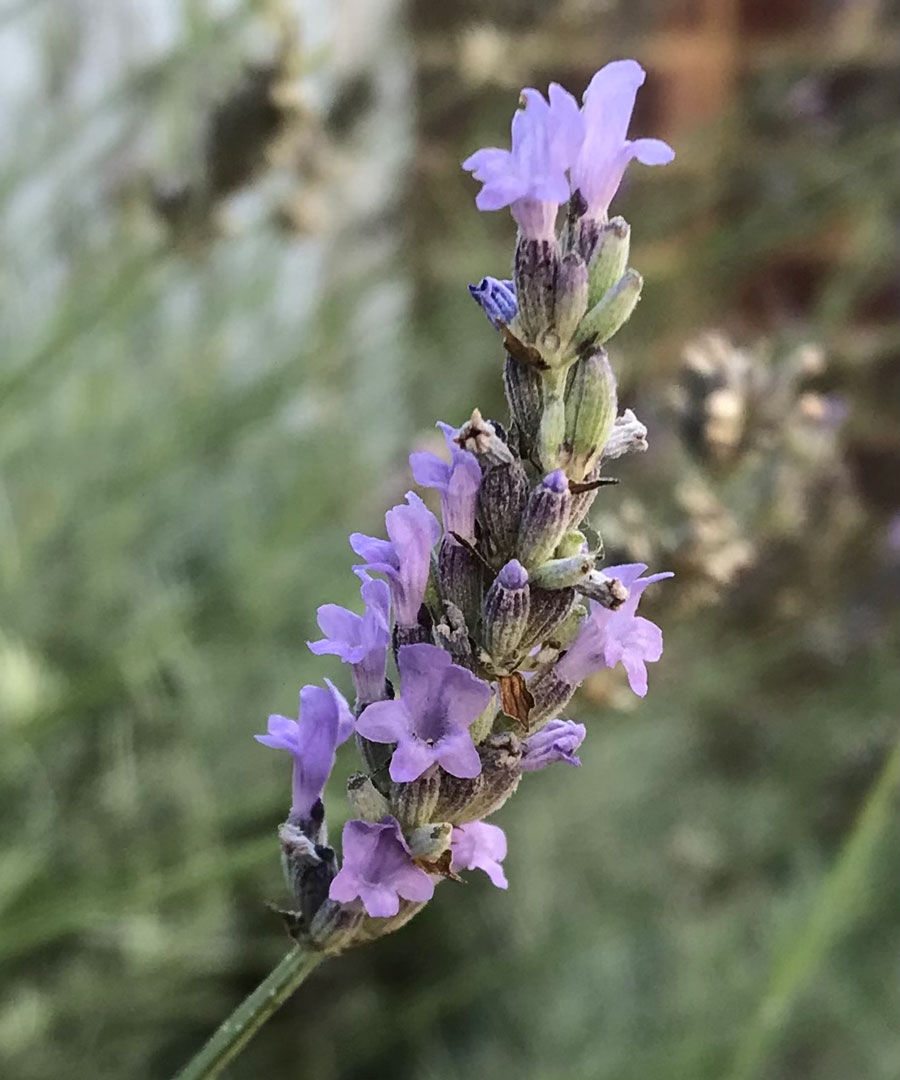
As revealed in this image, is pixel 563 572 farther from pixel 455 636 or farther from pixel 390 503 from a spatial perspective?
pixel 390 503

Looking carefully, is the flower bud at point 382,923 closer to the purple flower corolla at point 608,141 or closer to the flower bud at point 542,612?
the flower bud at point 542,612

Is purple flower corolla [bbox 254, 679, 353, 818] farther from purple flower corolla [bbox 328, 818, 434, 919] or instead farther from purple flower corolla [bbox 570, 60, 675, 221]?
purple flower corolla [bbox 570, 60, 675, 221]

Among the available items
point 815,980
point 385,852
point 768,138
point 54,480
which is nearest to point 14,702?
point 54,480

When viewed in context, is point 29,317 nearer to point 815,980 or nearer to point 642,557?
point 642,557

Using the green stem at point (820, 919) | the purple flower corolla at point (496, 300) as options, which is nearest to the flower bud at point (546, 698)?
the purple flower corolla at point (496, 300)

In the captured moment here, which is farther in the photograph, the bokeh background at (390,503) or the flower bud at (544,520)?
the bokeh background at (390,503)

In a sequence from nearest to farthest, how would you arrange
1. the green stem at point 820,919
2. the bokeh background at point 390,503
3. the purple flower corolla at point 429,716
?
the purple flower corolla at point 429,716 → the green stem at point 820,919 → the bokeh background at point 390,503
